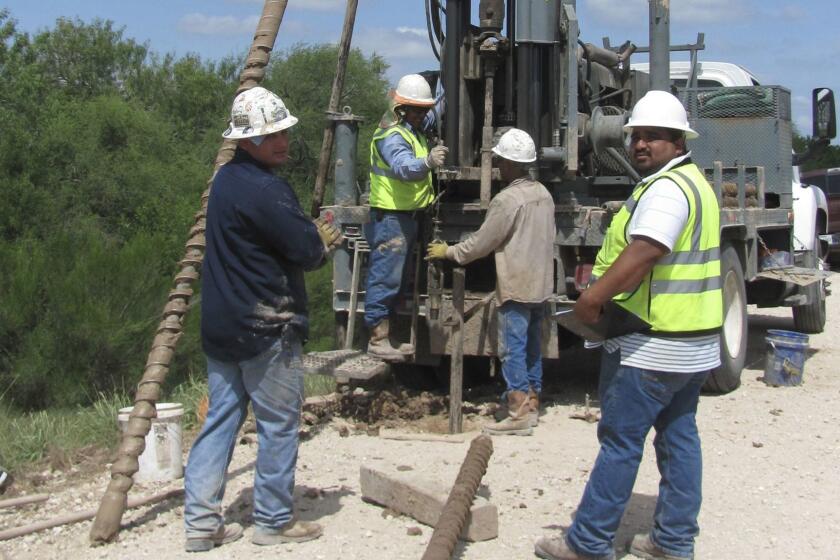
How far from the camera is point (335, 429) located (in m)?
7.03

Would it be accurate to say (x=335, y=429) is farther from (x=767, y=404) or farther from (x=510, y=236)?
(x=767, y=404)

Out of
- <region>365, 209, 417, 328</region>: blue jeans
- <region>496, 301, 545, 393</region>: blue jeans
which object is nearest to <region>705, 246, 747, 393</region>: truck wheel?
<region>496, 301, 545, 393</region>: blue jeans

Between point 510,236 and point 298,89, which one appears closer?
point 510,236

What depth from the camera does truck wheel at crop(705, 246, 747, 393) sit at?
811cm

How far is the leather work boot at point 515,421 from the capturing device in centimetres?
678

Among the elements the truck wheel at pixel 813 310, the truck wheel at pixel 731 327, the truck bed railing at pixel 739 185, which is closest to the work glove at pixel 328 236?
the truck wheel at pixel 731 327

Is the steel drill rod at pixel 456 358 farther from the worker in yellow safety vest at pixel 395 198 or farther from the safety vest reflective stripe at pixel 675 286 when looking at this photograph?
the safety vest reflective stripe at pixel 675 286

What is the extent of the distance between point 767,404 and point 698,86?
13.2 feet

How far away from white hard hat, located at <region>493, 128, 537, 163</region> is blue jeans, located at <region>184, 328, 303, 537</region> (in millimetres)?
2482

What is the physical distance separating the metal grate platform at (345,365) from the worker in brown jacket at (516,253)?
2.79 ft

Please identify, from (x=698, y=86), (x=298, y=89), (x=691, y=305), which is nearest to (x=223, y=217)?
(x=691, y=305)

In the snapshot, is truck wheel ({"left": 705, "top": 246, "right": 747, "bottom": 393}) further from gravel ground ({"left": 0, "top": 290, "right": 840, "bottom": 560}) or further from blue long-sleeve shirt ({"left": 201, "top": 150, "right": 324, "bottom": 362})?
blue long-sleeve shirt ({"left": 201, "top": 150, "right": 324, "bottom": 362})

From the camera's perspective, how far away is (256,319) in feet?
14.9

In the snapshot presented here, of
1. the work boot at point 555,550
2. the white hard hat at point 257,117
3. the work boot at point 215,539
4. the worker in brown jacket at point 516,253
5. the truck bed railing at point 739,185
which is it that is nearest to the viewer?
the work boot at point 555,550
